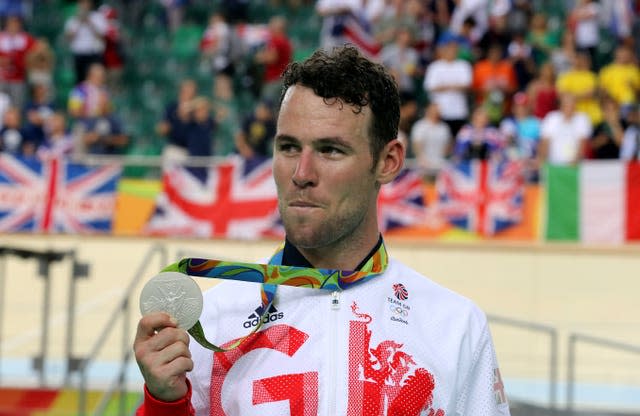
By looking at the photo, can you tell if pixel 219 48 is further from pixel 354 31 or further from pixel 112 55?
pixel 354 31

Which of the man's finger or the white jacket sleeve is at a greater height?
the man's finger

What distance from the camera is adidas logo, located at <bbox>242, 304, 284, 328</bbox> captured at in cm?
303

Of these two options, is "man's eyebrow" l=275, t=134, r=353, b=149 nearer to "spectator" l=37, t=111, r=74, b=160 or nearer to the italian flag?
the italian flag

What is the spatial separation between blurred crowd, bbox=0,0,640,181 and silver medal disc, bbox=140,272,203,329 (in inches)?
406

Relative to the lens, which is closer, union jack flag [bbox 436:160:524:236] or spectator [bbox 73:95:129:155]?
union jack flag [bbox 436:160:524:236]

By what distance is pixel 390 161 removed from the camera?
3.14 m

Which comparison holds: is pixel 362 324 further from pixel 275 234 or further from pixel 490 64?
pixel 490 64

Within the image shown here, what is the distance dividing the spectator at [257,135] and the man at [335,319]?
11106mm

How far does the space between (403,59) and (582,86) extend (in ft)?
7.89

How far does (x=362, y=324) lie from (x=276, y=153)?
48cm

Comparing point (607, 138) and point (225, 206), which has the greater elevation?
point (607, 138)

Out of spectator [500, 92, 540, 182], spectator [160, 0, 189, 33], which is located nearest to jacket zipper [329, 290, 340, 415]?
spectator [500, 92, 540, 182]

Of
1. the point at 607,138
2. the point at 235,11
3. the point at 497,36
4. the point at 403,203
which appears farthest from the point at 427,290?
the point at 235,11

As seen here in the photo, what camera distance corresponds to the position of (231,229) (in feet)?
43.4
